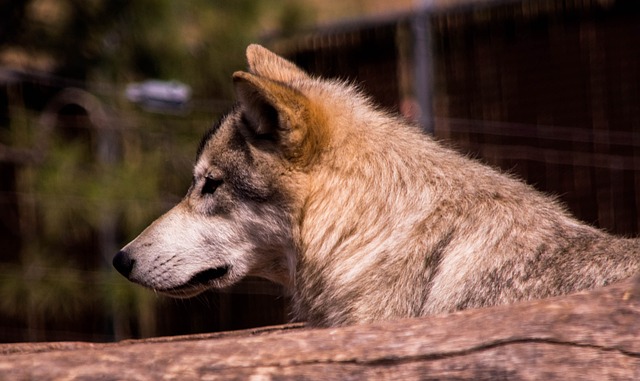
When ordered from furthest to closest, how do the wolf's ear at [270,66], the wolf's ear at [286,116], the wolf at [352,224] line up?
the wolf's ear at [270,66] → the wolf's ear at [286,116] → the wolf at [352,224]

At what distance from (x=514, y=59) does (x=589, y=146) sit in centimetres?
96

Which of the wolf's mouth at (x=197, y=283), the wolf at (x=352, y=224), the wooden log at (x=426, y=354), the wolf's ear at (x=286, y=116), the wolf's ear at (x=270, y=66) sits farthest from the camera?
the wolf's ear at (x=270, y=66)

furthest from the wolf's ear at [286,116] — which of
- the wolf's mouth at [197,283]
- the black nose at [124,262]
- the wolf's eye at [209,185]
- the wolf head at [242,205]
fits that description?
the black nose at [124,262]

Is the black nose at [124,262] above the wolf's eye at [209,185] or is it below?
below

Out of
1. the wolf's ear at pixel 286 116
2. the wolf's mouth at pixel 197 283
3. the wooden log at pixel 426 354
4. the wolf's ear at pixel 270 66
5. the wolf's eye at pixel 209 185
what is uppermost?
the wolf's ear at pixel 270 66

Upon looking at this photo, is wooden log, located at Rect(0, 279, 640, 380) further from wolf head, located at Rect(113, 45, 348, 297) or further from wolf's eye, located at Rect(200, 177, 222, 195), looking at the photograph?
wolf's eye, located at Rect(200, 177, 222, 195)

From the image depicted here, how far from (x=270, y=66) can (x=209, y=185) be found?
0.69 m

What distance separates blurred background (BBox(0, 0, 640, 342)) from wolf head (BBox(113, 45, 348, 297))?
3006mm

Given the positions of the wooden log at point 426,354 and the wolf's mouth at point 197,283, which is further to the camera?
the wolf's mouth at point 197,283

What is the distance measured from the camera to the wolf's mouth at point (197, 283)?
396cm

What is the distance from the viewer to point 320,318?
12.0 feet

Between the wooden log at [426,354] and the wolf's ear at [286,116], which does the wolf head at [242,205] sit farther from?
the wooden log at [426,354]

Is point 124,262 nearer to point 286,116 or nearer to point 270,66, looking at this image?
point 286,116

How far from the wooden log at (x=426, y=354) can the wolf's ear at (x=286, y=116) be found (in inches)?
54.5
